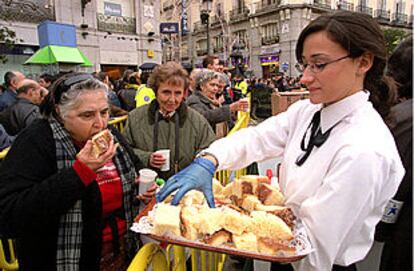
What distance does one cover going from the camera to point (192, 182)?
54.7 inches

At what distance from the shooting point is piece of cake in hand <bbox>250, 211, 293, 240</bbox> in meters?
1.13

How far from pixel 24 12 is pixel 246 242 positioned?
15563 millimetres

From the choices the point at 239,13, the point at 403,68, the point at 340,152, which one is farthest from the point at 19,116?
the point at 239,13

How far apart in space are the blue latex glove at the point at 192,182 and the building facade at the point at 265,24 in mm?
24511

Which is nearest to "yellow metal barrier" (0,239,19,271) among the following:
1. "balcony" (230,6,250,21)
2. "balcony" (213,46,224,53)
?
"balcony" (230,6,250,21)

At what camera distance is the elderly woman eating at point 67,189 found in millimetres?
1517

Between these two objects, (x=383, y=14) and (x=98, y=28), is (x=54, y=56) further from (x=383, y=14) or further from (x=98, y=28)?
(x=383, y=14)

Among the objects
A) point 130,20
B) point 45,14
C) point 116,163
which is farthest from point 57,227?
point 130,20

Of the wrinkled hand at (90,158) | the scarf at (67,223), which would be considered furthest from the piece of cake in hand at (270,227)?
the scarf at (67,223)

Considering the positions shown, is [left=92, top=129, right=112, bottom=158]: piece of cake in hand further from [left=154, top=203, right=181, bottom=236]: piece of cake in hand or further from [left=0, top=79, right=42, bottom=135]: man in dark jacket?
[left=0, top=79, right=42, bottom=135]: man in dark jacket

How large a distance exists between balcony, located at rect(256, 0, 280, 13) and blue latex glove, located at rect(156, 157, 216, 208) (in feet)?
109

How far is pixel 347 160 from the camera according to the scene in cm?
111

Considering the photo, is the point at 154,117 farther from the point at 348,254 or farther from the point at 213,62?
the point at 213,62

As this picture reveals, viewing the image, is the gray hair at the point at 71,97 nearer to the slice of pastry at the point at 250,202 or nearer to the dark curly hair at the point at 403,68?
the slice of pastry at the point at 250,202
